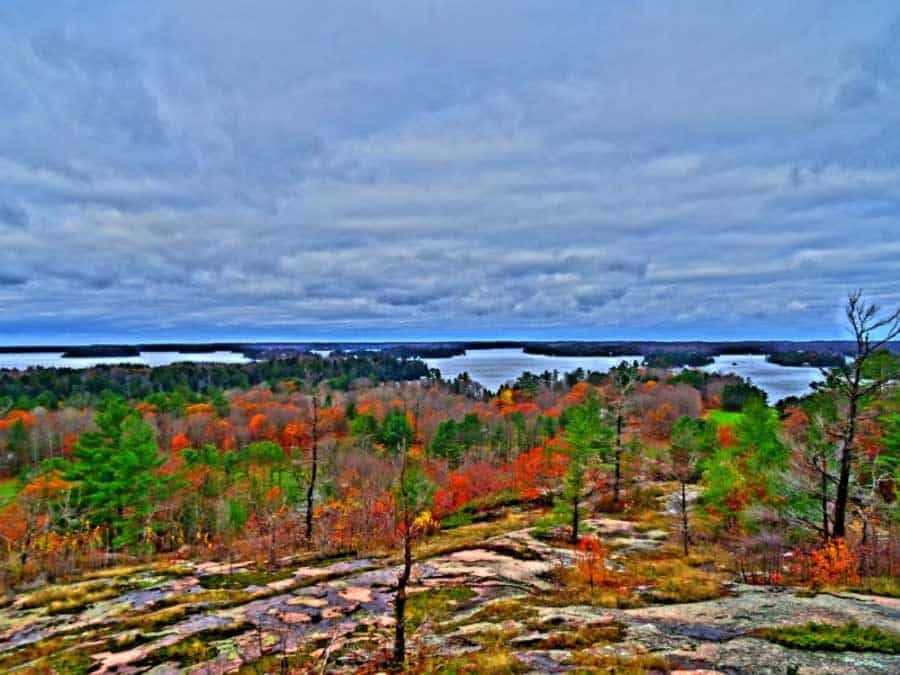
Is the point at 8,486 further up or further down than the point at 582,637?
further down

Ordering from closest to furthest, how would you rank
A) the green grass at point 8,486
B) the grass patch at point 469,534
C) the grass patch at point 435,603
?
the grass patch at point 435,603
the grass patch at point 469,534
the green grass at point 8,486

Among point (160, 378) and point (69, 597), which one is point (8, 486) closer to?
point (69, 597)

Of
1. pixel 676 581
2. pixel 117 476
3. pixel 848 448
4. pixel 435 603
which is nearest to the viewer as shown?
pixel 435 603

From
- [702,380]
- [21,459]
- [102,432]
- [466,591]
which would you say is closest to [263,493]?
[102,432]

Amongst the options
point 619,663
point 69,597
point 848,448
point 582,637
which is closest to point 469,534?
point 69,597

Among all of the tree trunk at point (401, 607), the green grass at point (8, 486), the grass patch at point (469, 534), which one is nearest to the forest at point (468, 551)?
the tree trunk at point (401, 607)

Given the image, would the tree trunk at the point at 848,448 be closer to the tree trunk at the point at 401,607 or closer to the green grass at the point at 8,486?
the tree trunk at the point at 401,607

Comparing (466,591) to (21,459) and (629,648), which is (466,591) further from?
(21,459)
